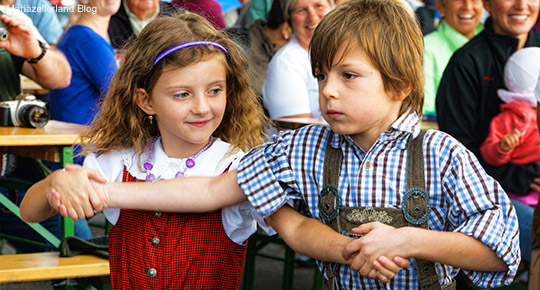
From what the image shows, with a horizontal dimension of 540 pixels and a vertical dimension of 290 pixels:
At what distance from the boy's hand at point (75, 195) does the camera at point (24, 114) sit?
1410 mm

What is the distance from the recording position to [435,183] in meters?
1.55

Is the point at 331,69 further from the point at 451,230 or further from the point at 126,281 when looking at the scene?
the point at 126,281

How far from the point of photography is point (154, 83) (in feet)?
6.52

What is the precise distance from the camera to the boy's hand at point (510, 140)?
3.19 meters

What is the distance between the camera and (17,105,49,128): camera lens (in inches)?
120

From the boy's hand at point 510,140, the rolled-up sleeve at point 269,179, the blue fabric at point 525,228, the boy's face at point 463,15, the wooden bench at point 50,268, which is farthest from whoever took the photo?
the boy's face at point 463,15

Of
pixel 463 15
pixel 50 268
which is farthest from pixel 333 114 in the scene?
pixel 463 15


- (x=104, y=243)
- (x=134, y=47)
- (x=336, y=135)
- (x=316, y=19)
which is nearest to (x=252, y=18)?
(x=316, y=19)

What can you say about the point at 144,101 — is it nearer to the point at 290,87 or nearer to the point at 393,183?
the point at 393,183

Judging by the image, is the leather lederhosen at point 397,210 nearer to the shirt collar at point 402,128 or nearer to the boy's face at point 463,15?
the shirt collar at point 402,128

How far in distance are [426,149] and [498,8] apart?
217 centimetres

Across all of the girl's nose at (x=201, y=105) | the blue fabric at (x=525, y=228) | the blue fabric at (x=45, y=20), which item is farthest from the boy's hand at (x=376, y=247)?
the blue fabric at (x=45, y=20)

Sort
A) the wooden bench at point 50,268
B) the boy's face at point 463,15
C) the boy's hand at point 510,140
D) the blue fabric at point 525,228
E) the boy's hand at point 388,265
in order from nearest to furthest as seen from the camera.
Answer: the boy's hand at point 388,265 < the wooden bench at point 50,268 < the blue fabric at point 525,228 < the boy's hand at point 510,140 < the boy's face at point 463,15

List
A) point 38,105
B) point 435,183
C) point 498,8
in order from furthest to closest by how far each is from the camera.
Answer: point 498,8
point 38,105
point 435,183
